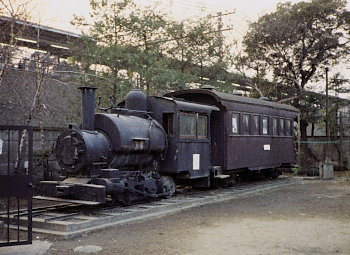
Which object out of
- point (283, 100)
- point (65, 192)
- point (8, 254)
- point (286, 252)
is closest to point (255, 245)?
point (286, 252)

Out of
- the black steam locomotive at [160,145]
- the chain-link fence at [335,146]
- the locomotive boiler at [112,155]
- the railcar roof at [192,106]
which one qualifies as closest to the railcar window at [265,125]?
the black steam locomotive at [160,145]

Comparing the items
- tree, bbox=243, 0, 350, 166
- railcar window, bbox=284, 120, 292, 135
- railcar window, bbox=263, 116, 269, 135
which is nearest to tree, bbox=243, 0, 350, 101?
tree, bbox=243, 0, 350, 166

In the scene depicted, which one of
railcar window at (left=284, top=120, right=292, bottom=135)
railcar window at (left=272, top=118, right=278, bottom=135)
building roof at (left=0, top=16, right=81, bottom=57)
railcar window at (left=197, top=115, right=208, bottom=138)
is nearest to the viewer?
railcar window at (left=197, top=115, right=208, bottom=138)

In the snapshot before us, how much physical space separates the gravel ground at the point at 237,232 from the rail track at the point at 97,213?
31 cm

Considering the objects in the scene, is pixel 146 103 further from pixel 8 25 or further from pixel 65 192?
pixel 8 25

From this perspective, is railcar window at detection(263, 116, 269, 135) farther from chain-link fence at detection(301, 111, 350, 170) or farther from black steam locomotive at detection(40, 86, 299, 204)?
chain-link fence at detection(301, 111, 350, 170)

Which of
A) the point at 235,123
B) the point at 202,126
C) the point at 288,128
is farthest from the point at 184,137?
the point at 288,128

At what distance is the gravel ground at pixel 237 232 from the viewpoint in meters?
6.34

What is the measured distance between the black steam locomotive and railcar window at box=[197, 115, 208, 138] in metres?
0.01

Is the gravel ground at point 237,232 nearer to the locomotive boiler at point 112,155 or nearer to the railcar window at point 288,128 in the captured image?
the locomotive boiler at point 112,155

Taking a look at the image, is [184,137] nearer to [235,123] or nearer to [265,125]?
[235,123]

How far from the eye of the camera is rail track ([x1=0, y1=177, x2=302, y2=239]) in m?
7.52

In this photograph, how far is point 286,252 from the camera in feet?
20.0

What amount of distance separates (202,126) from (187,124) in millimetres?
847
